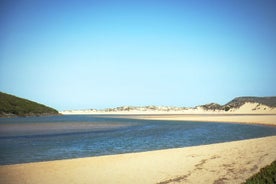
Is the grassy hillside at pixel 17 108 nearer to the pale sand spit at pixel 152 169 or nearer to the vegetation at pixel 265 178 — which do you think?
the pale sand spit at pixel 152 169

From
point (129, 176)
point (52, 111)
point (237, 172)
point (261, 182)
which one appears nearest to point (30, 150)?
point (129, 176)

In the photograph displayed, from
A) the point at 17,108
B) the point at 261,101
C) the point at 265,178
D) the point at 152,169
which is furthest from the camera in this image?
the point at 261,101

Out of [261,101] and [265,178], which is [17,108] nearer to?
[261,101]

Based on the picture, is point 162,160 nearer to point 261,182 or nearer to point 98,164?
point 98,164

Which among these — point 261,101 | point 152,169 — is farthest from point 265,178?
point 261,101

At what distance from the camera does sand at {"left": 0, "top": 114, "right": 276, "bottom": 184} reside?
479 inches

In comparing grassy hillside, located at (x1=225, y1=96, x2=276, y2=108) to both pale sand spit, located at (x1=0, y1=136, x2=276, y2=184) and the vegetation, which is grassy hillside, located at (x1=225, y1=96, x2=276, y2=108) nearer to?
pale sand spit, located at (x1=0, y1=136, x2=276, y2=184)

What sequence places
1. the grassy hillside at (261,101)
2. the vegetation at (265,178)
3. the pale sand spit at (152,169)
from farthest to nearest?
the grassy hillside at (261,101)
the pale sand spit at (152,169)
the vegetation at (265,178)

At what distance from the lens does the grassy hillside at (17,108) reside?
11044 centimetres

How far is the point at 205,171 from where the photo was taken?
13242 mm

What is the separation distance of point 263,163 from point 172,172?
5.24 m

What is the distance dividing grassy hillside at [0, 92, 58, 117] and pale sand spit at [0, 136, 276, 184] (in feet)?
338

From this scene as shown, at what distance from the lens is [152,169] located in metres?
14.0

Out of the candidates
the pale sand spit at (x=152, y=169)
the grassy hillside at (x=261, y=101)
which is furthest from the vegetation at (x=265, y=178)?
the grassy hillside at (x=261, y=101)
